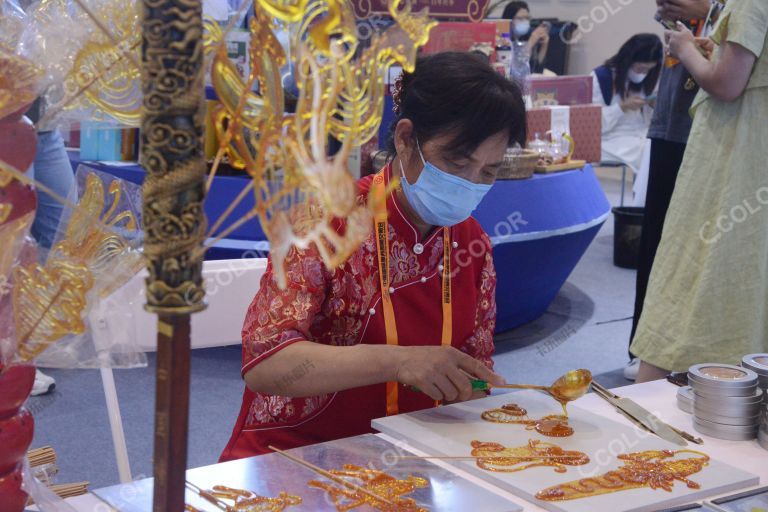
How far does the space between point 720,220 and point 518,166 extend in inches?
52.6

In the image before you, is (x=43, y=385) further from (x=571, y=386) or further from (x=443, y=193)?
(x=571, y=386)

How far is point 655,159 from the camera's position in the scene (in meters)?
3.15

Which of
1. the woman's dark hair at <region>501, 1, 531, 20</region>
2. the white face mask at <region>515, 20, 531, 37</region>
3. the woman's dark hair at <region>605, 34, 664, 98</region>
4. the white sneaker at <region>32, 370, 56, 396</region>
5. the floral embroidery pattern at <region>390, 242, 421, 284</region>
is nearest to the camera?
the floral embroidery pattern at <region>390, 242, 421, 284</region>

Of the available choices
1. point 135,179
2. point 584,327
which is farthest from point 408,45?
point 584,327

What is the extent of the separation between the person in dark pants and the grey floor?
70 cm

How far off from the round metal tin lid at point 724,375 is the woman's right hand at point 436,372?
30 centimetres

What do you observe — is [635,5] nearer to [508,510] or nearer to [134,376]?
[134,376]

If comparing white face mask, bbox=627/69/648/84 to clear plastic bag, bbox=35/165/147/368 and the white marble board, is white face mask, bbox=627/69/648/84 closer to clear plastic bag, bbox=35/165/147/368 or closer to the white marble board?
the white marble board

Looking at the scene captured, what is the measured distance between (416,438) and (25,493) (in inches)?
21.4

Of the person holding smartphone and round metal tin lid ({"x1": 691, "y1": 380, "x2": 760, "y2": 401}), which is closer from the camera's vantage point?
round metal tin lid ({"x1": 691, "y1": 380, "x2": 760, "y2": 401})

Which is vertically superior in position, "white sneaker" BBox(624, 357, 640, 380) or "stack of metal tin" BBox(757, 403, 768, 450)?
"stack of metal tin" BBox(757, 403, 768, 450)

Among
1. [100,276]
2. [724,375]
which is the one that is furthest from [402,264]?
[100,276]

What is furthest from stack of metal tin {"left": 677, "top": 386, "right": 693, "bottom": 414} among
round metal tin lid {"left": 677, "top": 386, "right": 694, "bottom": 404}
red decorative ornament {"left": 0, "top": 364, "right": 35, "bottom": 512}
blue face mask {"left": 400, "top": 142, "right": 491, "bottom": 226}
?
red decorative ornament {"left": 0, "top": 364, "right": 35, "bottom": 512}

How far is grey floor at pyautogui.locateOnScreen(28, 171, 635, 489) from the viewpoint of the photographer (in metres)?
2.83
